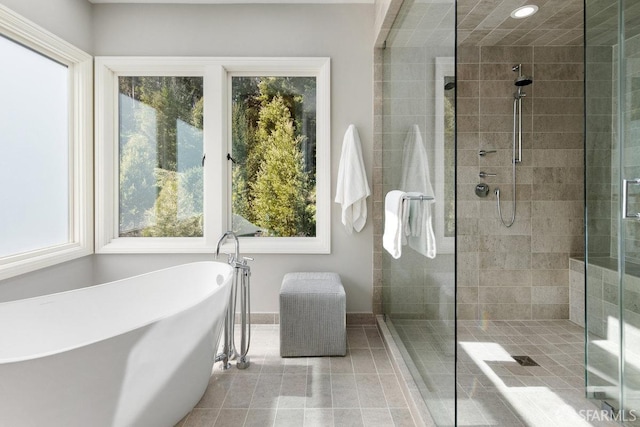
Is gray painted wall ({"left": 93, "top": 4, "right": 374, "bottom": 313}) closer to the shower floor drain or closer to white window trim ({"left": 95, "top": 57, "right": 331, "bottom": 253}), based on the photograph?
white window trim ({"left": 95, "top": 57, "right": 331, "bottom": 253})

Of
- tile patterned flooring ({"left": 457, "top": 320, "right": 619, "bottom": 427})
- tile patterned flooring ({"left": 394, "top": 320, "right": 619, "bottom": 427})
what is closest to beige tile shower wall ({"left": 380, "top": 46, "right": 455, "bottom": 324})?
tile patterned flooring ({"left": 394, "top": 320, "right": 619, "bottom": 427})

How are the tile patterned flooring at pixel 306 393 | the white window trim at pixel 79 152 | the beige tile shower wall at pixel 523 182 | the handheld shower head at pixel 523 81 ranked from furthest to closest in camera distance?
the beige tile shower wall at pixel 523 182
the handheld shower head at pixel 523 81
the white window trim at pixel 79 152
the tile patterned flooring at pixel 306 393

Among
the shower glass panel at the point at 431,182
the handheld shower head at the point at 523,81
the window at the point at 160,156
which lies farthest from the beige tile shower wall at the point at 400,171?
the window at the point at 160,156

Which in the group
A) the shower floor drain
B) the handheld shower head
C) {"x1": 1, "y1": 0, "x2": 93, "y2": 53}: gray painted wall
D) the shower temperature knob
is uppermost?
{"x1": 1, "y1": 0, "x2": 93, "y2": 53}: gray painted wall

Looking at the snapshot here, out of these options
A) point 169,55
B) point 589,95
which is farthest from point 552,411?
point 169,55

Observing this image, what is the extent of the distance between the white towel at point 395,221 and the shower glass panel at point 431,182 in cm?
5

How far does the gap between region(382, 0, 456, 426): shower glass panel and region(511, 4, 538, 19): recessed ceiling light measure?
35.6 inches

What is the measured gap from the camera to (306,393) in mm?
1956

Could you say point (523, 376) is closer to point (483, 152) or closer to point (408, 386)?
point (408, 386)

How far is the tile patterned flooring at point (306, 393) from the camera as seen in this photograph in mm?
1730

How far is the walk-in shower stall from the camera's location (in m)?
1.41

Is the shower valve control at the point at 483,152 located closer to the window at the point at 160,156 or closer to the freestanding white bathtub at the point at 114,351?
the freestanding white bathtub at the point at 114,351

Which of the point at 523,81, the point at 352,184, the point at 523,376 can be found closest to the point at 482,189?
the point at 523,81

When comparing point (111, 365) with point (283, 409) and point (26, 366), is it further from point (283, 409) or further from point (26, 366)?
point (283, 409)
